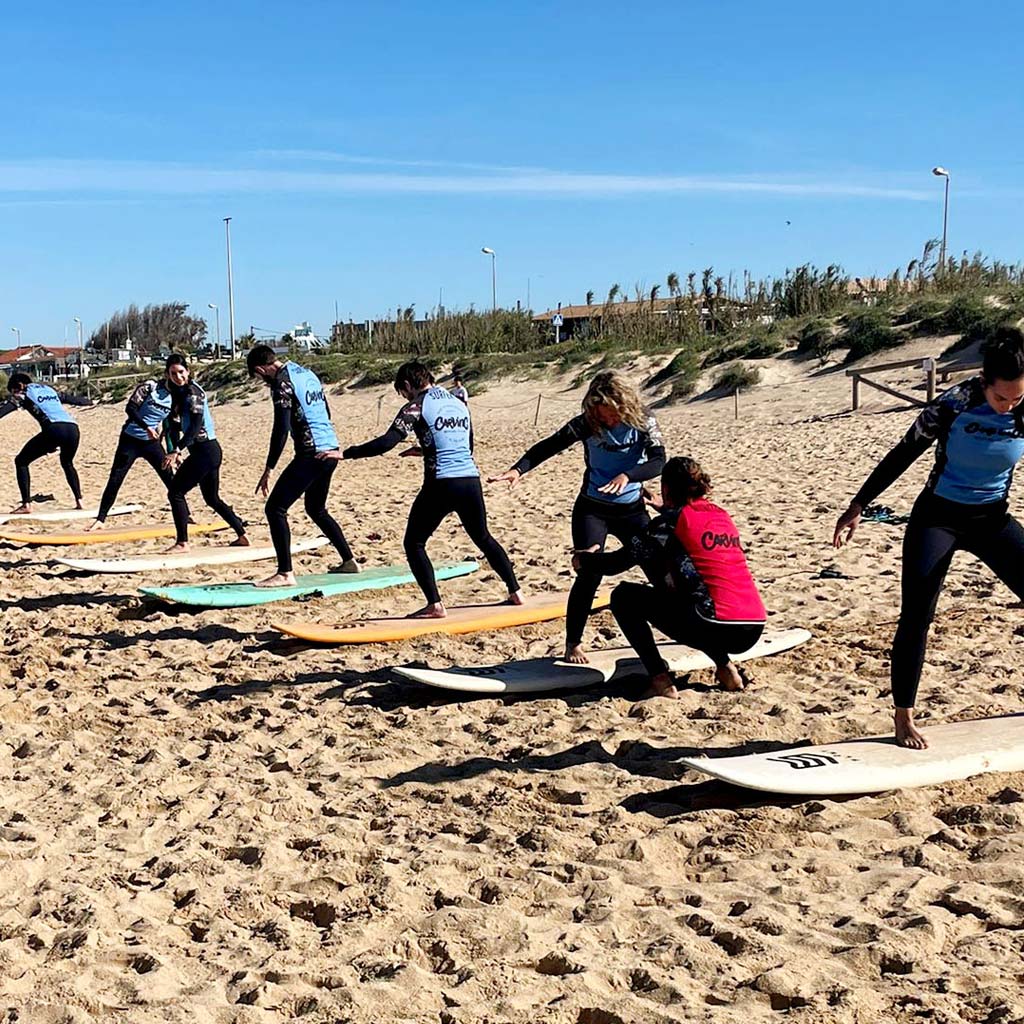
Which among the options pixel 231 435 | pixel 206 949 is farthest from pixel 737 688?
pixel 231 435

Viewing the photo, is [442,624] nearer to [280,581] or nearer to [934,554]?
[280,581]

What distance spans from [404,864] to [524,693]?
2.00 m

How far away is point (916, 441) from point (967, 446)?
7.7 inches

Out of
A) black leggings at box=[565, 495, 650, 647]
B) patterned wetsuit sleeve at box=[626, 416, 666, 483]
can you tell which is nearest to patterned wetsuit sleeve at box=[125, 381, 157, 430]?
black leggings at box=[565, 495, 650, 647]

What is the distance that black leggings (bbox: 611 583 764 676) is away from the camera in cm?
570

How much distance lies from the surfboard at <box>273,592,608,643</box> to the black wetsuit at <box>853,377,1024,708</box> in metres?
3.30

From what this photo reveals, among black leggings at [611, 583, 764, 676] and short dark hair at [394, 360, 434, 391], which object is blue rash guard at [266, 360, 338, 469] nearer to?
short dark hair at [394, 360, 434, 391]

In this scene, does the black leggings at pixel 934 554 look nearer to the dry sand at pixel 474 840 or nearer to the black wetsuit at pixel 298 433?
the dry sand at pixel 474 840

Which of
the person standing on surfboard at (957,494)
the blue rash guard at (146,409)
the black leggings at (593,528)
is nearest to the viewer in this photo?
the person standing on surfboard at (957,494)

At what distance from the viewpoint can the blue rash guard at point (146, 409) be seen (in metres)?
12.0

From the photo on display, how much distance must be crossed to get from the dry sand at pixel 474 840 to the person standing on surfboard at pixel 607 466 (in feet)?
2.08

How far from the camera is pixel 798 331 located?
90.3ft

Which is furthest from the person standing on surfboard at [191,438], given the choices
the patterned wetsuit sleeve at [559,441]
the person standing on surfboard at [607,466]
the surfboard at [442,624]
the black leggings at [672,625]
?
the black leggings at [672,625]

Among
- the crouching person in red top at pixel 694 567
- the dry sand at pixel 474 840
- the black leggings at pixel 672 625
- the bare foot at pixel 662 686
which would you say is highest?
the crouching person in red top at pixel 694 567
